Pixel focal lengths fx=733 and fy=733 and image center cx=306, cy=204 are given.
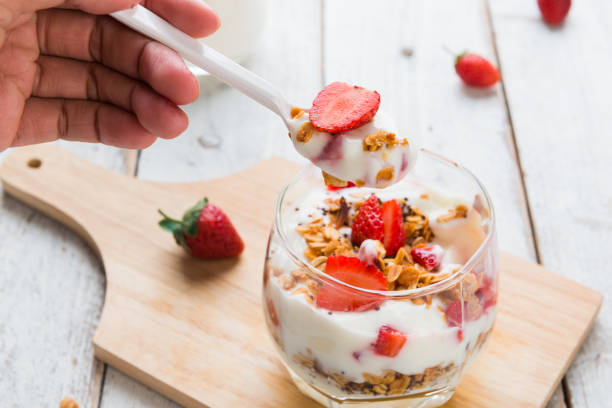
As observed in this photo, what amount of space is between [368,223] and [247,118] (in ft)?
2.63

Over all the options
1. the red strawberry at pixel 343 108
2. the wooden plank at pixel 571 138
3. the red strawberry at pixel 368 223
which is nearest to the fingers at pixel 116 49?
the red strawberry at pixel 343 108

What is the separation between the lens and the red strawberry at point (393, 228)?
3.73 ft

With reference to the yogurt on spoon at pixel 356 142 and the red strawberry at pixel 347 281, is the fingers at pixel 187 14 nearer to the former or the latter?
the yogurt on spoon at pixel 356 142

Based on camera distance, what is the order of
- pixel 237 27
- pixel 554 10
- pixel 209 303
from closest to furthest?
pixel 209 303 < pixel 237 27 < pixel 554 10

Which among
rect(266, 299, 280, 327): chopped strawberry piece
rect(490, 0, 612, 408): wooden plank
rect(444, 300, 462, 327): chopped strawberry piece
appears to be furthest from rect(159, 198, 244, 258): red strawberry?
rect(490, 0, 612, 408): wooden plank

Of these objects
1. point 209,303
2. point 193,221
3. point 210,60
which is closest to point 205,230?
point 193,221

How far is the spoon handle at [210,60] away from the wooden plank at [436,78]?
0.67 metres

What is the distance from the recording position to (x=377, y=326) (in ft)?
3.23

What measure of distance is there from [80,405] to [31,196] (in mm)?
487

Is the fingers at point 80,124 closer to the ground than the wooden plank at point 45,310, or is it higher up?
higher up

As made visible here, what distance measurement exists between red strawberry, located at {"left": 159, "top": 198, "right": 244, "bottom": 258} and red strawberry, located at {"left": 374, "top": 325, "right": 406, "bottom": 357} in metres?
0.47

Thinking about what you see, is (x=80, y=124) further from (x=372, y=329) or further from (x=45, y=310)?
(x=372, y=329)

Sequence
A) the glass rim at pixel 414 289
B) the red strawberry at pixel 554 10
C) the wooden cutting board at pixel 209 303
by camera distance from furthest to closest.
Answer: the red strawberry at pixel 554 10, the wooden cutting board at pixel 209 303, the glass rim at pixel 414 289

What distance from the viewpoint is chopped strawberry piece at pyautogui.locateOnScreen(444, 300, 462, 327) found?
1.01 meters
